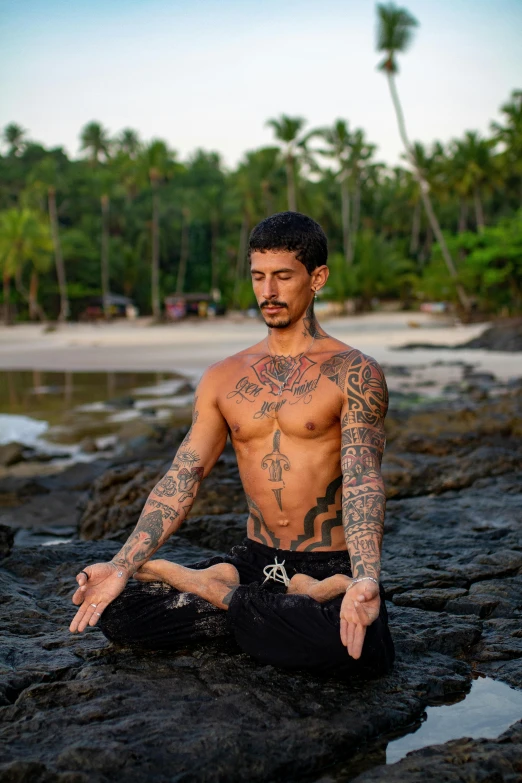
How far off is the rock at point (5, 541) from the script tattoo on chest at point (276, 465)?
1.78 m

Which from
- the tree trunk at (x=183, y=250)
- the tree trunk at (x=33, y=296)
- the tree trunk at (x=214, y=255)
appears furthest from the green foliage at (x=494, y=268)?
the tree trunk at (x=33, y=296)

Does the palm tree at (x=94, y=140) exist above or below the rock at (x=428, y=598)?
above

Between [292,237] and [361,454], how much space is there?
0.86 meters

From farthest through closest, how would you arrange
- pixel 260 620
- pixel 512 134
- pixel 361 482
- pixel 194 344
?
pixel 512 134 → pixel 194 344 → pixel 361 482 → pixel 260 620

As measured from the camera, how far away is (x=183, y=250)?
191 ft

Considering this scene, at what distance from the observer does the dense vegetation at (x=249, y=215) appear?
4462 centimetres

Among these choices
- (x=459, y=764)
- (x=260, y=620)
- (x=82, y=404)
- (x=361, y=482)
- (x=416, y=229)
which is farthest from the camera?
(x=416, y=229)

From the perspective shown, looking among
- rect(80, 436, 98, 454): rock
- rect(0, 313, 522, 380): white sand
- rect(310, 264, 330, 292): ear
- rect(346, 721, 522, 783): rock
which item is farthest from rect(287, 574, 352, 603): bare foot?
rect(0, 313, 522, 380): white sand

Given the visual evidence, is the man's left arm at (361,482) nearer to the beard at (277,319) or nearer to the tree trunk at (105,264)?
the beard at (277,319)

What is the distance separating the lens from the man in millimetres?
2736

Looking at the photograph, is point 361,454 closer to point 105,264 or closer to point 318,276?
point 318,276

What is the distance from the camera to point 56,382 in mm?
19438

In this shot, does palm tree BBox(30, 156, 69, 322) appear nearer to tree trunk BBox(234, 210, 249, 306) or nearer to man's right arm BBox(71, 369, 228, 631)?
tree trunk BBox(234, 210, 249, 306)

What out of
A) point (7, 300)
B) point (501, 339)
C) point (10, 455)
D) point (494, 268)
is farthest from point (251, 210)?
point (10, 455)
